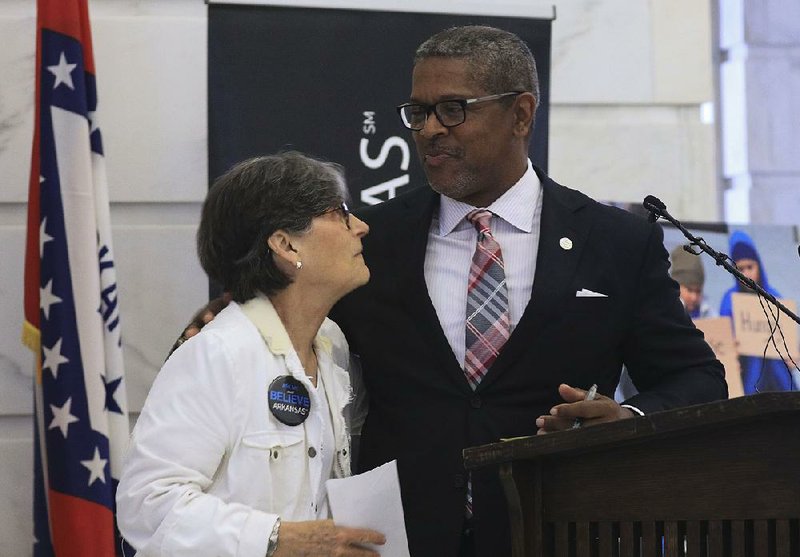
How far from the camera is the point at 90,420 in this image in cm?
377

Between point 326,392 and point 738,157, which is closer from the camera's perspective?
point 326,392

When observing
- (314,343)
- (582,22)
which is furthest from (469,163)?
(582,22)

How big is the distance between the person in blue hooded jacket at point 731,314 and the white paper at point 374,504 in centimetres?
276

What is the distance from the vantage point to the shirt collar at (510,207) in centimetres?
287

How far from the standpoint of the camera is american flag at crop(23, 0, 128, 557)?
12.4 feet

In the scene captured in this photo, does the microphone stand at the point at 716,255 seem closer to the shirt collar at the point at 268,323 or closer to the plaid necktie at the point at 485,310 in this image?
the plaid necktie at the point at 485,310

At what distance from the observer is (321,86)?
4.15m

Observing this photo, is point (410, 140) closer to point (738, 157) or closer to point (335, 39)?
point (335, 39)

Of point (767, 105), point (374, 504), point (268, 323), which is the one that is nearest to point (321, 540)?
point (374, 504)

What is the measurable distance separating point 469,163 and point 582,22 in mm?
2546

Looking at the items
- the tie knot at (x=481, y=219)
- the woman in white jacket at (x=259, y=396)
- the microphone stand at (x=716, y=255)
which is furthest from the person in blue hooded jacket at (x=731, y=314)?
the woman in white jacket at (x=259, y=396)

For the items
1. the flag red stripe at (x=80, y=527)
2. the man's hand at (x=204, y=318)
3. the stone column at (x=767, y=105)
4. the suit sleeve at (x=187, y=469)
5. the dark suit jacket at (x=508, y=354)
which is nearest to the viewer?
the suit sleeve at (x=187, y=469)

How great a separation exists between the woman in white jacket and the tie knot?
371mm

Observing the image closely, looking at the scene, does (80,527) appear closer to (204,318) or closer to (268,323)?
(204,318)
